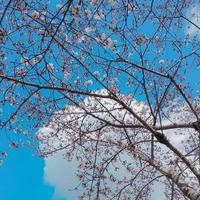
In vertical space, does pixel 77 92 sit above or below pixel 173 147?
above

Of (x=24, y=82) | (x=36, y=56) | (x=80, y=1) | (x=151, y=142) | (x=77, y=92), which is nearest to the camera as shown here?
(x=80, y=1)

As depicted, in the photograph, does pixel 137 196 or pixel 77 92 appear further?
pixel 137 196

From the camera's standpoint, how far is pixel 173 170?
334 inches

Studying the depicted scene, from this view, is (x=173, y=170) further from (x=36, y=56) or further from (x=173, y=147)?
(x=36, y=56)

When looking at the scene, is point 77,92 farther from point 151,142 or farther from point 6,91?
point 151,142

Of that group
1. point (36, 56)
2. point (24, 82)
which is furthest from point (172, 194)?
point (36, 56)

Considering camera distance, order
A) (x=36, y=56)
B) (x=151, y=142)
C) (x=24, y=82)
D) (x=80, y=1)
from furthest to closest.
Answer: (x=151, y=142) < (x=24, y=82) < (x=36, y=56) < (x=80, y=1)

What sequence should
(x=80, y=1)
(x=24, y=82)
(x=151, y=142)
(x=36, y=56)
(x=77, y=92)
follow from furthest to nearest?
(x=151, y=142), (x=77, y=92), (x=24, y=82), (x=36, y=56), (x=80, y=1)

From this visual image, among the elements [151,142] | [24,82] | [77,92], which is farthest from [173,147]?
[24,82]

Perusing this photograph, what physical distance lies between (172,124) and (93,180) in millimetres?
2386

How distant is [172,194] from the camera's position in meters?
9.98

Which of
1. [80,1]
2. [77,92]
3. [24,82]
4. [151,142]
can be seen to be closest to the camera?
[80,1]

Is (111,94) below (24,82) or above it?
above

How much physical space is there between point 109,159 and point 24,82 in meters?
3.28
